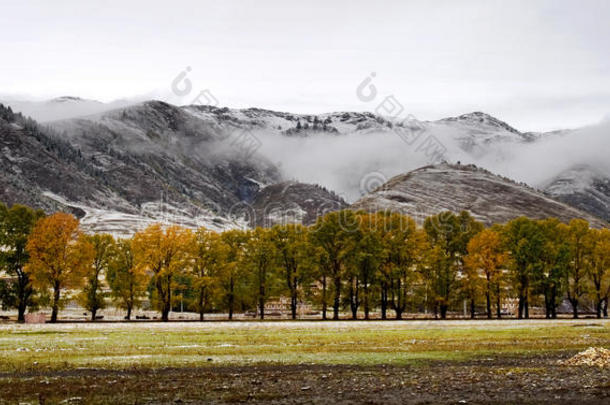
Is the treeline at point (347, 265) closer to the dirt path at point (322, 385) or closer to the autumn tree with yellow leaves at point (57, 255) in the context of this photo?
the autumn tree with yellow leaves at point (57, 255)

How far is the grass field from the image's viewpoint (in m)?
18.7

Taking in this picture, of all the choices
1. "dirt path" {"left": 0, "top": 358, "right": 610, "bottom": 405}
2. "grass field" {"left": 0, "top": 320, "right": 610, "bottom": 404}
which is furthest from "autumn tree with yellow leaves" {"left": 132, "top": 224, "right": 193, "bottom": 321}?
"dirt path" {"left": 0, "top": 358, "right": 610, "bottom": 405}

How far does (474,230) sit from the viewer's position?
98625mm

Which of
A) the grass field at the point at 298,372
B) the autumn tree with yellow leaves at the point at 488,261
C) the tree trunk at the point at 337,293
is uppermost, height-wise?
the autumn tree with yellow leaves at the point at 488,261

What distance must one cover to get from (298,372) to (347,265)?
63553 mm

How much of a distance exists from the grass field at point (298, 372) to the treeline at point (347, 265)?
156ft

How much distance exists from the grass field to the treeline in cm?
4743

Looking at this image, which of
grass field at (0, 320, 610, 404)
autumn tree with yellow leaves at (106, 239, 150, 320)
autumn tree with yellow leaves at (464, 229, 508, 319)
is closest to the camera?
grass field at (0, 320, 610, 404)

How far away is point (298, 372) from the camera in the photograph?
2458 centimetres

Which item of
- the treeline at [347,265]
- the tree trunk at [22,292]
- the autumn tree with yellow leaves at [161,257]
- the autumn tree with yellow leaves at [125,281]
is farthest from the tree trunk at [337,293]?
the tree trunk at [22,292]

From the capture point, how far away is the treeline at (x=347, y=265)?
285 ft

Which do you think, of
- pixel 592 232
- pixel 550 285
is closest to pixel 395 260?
pixel 550 285

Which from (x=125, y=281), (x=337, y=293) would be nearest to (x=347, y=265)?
(x=337, y=293)

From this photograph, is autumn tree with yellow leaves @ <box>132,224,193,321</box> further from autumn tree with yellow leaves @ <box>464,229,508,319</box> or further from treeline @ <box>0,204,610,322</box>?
autumn tree with yellow leaves @ <box>464,229,508,319</box>
